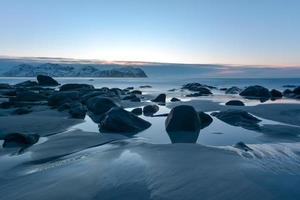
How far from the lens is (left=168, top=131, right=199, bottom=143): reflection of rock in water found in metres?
9.10

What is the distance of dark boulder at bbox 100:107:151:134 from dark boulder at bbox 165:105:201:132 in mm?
958

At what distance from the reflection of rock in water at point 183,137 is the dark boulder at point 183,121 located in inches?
11.7

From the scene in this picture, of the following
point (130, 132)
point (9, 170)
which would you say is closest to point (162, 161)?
point (9, 170)

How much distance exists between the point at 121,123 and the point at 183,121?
196 cm

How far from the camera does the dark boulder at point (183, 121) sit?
1051cm

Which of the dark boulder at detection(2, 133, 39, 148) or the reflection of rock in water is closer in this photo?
the dark boulder at detection(2, 133, 39, 148)

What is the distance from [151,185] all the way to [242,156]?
101 inches

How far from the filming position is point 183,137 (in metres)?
9.60

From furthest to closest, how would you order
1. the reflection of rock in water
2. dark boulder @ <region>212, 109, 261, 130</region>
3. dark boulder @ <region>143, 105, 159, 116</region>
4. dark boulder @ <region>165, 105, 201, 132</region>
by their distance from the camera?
1. dark boulder @ <region>143, 105, 159, 116</region>
2. dark boulder @ <region>212, 109, 261, 130</region>
3. dark boulder @ <region>165, 105, 201, 132</region>
4. the reflection of rock in water

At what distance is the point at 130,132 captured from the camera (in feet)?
34.3

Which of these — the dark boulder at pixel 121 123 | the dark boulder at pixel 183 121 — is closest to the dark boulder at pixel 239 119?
the dark boulder at pixel 183 121

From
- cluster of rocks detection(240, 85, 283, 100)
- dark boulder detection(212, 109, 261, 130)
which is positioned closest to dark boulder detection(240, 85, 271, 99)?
cluster of rocks detection(240, 85, 283, 100)

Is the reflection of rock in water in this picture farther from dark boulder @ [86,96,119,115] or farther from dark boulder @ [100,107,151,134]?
dark boulder @ [86,96,119,115]

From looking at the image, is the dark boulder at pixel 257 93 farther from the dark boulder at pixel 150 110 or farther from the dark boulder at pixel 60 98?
the dark boulder at pixel 150 110
